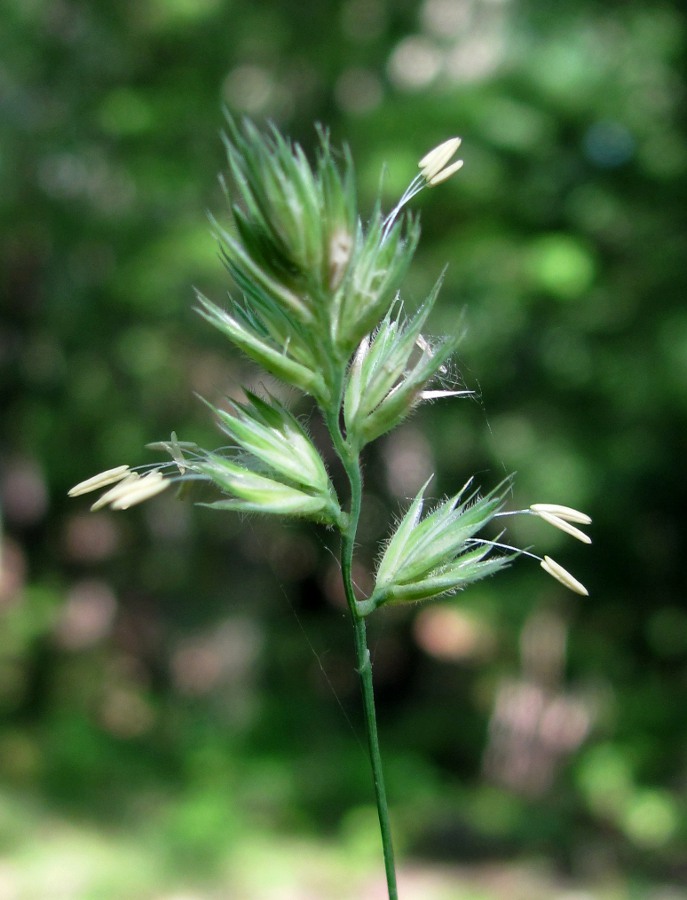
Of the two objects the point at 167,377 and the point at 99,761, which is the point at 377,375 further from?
the point at 99,761

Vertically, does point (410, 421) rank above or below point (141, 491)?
below

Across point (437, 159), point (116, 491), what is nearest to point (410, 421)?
point (437, 159)

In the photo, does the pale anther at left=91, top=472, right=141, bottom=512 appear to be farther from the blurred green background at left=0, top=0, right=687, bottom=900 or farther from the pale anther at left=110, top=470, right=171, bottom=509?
the blurred green background at left=0, top=0, right=687, bottom=900

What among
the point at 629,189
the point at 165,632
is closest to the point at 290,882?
the point at 165,632

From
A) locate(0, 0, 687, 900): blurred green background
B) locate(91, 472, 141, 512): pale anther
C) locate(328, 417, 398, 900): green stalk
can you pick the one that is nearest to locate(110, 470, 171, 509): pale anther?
locate(91, 472, 141, 512): pale anther

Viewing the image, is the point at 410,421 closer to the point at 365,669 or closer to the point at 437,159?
the point at 437,159

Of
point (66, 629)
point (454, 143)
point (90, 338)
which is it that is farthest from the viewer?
point (66, 629)
